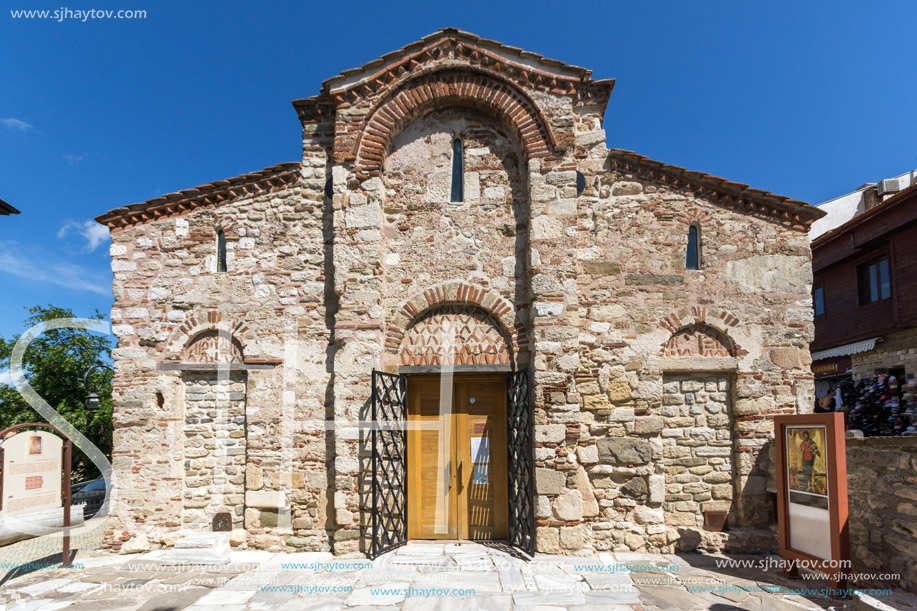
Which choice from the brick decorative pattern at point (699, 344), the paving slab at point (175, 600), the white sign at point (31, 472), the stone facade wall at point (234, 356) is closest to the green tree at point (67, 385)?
the white sign at point (31, 472)

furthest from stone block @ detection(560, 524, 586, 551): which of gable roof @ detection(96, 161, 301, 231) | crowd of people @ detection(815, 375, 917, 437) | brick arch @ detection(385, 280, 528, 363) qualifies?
crowd of people @ detection(815, 375, 917, 437)

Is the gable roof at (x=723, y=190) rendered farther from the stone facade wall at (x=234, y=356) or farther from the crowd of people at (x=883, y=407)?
the crowd of people at (x=883, y=407)

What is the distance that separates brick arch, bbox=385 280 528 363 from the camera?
675 cm

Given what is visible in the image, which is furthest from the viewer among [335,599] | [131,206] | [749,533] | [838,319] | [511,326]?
[838,319]

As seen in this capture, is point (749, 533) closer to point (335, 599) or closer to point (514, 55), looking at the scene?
point (335, 599)

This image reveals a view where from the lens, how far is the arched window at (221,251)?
23.9 ft

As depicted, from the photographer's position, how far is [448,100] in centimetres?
709

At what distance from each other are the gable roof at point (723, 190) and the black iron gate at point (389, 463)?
4.29m

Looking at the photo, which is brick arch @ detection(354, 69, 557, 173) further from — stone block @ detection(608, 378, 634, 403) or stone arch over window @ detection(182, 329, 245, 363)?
stone block @ detection(608, 378, 634, 403)

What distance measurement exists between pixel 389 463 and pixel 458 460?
0.93m

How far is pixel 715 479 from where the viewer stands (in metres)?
6.52

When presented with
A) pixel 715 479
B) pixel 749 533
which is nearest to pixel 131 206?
pixel 715 479

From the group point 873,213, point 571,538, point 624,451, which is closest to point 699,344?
point 624,451

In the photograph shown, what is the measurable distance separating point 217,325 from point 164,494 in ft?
7.75
